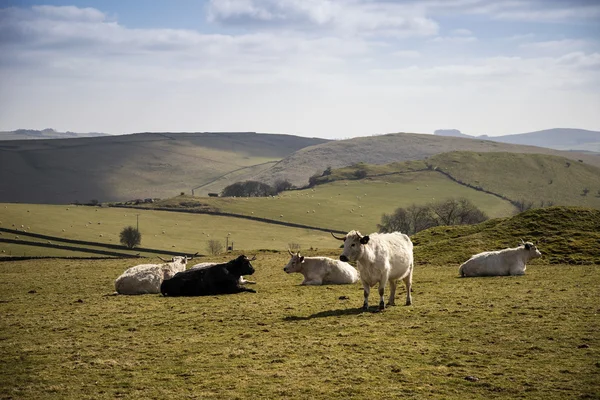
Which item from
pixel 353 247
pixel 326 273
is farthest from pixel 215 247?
pixel 353 247

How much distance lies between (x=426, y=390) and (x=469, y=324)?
17.8 ft

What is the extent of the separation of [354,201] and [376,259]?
140132 mm

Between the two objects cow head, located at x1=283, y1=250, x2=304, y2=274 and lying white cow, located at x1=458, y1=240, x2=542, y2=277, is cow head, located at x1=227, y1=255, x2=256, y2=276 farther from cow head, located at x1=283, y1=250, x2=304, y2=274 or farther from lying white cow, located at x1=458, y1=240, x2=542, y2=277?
lying white cow, located at x1=458, y1=240, x2=542, y2=277

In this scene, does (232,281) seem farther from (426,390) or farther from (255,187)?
(255,187)

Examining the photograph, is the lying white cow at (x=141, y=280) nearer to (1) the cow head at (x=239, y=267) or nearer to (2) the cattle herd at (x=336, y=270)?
(2) the cattle herd at (x=336, y=270)

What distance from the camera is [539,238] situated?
35000mm

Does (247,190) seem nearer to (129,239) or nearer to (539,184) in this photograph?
(539,184)

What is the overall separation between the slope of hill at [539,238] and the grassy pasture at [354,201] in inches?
3208

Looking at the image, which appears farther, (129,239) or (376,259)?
(129,239)

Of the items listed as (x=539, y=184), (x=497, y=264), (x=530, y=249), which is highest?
(x=539, y=184)

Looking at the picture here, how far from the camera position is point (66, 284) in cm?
2980

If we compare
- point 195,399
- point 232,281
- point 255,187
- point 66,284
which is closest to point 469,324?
point 195,399

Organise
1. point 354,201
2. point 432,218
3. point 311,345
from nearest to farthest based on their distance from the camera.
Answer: point 311,345 < point 432,218 < point 354,201

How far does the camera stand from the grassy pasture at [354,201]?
134 m
